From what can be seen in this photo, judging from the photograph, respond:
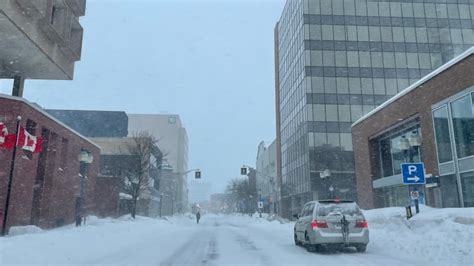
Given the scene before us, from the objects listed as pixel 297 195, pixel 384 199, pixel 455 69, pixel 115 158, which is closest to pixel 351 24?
pixel 297 195

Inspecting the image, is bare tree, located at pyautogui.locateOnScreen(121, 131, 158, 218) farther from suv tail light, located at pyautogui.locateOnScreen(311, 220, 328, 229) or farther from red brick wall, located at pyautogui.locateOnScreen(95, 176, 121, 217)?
suv tail light, located at pyautogui.locateOnScreen(311, 220, 328, 229)

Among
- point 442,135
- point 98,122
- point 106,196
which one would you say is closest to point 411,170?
point 442,135

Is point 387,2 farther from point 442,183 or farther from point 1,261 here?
point 1,261

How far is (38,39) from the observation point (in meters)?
21.0

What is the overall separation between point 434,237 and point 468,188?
1174cm

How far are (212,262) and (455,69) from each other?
17.4 m

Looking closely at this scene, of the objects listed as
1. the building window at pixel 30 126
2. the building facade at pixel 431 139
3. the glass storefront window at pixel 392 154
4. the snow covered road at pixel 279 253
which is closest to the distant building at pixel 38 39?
the building window at pixel 30 126

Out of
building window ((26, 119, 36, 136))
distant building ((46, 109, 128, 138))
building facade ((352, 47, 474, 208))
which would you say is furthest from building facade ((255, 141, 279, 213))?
building window ((26, 119, 36, 136))

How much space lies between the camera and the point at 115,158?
180 feet

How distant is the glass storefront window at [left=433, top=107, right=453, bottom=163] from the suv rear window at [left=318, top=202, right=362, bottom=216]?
504 inches

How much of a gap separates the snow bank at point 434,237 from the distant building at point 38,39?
1778 cm

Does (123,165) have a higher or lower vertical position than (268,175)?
lower

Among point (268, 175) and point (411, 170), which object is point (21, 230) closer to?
point (411, 170)

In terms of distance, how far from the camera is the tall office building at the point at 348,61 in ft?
156
